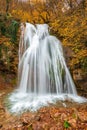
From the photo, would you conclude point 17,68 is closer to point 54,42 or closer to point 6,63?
point 6,63

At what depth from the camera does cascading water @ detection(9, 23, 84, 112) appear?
339 inches

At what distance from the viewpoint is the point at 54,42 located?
11.2 m

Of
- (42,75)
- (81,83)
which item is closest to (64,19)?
(42,75)

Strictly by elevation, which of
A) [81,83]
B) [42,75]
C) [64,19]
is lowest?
[81,83]

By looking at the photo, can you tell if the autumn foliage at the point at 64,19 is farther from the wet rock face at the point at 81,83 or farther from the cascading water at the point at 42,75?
the cascading water at the point at 42,75

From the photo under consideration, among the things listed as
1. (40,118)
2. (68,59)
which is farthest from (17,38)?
(40,118)

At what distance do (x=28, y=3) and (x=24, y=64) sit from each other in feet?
28.0

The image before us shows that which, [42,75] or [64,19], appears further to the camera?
[64,19]

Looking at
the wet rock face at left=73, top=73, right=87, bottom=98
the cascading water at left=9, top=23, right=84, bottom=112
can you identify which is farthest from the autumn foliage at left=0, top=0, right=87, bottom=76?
the cascading water at left=9, top=23, right=84, bottom=112

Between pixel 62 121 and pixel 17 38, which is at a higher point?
pixel 17 38

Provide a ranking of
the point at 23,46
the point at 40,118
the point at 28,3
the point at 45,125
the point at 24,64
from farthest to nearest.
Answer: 1. the point at 28,3
2. the point at 23,46
3. the point at 24,64
4. the point at 40,118
5. the point at 45,125

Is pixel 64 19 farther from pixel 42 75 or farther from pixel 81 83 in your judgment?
pixel 81 83

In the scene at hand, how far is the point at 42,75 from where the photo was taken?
9562 millimetres

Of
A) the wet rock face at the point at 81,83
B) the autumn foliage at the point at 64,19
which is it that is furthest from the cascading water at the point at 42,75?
the autumn foliage at the point at 64,19
